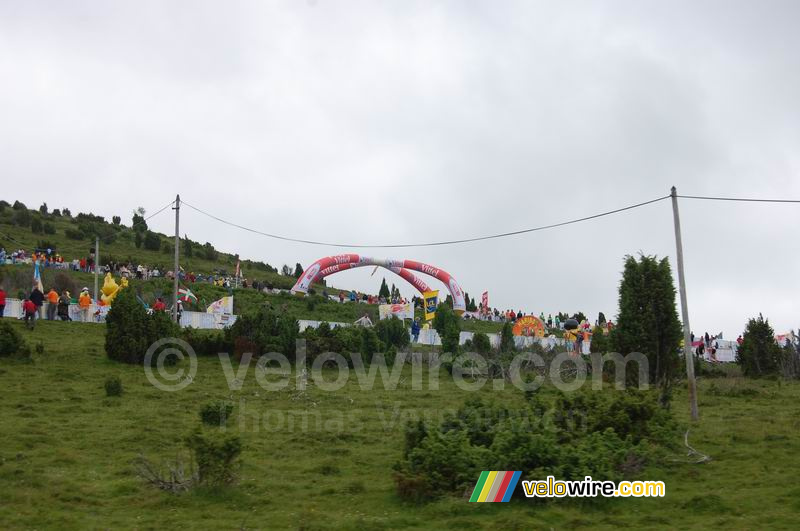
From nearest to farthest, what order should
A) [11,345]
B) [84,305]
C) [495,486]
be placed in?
1. [495,486]
2. [11,345]
3. [84,305]

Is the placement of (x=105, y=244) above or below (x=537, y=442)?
above

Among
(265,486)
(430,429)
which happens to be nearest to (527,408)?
(430,429)

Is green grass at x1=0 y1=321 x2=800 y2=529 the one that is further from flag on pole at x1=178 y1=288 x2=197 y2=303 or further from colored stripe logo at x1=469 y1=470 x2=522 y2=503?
flag on pole at x1=178 y1=288 x2=197 y2=303

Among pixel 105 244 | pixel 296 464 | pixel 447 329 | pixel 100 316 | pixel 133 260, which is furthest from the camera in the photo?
pixel 105 244

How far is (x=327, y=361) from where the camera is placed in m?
27.8

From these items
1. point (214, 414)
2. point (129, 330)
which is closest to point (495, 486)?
point (214, 414)

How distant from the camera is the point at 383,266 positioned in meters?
49.7

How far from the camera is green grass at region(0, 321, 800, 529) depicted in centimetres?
1086

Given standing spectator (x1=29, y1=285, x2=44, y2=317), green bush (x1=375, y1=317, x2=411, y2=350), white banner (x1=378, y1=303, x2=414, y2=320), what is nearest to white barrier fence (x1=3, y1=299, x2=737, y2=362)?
green bush (x1=375, y1=317, x2=411, y2=350)

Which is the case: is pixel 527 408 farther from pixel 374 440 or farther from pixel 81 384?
pixel 81 384

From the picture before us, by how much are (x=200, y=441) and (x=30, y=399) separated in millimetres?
8392

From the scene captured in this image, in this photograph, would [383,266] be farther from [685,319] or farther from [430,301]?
[685,319]

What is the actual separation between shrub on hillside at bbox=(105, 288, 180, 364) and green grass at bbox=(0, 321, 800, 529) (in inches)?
70.2

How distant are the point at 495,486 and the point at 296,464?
4.00m
